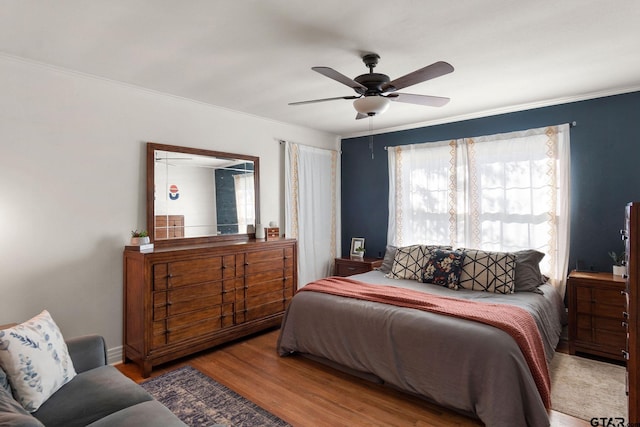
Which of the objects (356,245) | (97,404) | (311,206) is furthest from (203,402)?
(356,245)

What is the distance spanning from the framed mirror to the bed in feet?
4.36

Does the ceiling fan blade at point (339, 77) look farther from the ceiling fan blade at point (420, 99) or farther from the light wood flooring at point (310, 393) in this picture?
the light wood flooring at point (310, 393)

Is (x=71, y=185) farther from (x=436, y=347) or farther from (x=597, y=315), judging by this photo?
(x=597, y=315)

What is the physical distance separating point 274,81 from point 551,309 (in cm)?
334

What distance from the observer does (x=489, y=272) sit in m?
3.41

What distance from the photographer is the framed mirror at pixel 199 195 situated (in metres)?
3.40

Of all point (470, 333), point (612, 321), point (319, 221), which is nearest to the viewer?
point (470, 333)

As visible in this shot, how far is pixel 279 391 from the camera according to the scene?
265 cm

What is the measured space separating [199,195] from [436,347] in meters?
2.76

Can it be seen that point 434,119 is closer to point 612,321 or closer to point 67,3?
point 612,321

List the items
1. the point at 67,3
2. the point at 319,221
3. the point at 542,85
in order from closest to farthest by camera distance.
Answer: the point at 67,3
the point at 542,85
the point at 319,221

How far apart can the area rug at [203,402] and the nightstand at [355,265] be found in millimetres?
2556

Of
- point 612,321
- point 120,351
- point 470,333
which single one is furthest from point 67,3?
point 612,321

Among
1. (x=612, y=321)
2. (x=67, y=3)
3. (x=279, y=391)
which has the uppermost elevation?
(x=67, y=3)
